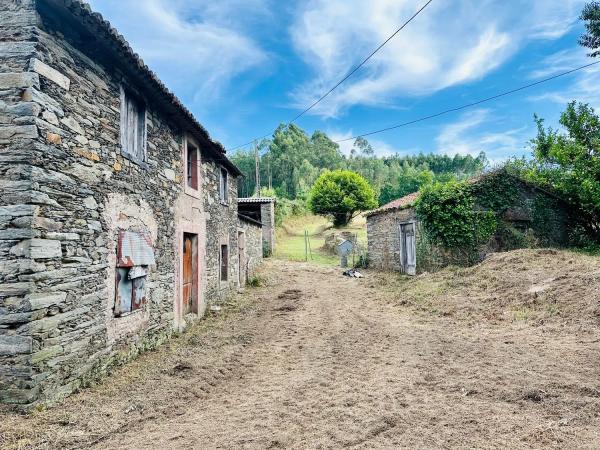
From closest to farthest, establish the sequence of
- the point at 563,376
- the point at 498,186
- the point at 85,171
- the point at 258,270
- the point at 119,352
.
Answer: the point at 563,376, the point at 85,171, the point at 119,352, the point at 498,186, the point at 258,270

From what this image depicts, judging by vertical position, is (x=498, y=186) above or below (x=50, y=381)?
above

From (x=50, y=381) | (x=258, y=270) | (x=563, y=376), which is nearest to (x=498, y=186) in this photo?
(x=563, y=376)

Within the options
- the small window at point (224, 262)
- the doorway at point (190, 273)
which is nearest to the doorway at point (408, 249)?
the small window at point (224, 262)

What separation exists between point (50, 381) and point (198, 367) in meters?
2.04

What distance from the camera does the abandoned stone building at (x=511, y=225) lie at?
12133mm

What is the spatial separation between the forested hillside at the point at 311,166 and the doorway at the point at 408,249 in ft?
92.1

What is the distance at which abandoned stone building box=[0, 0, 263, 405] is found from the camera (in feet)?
11.8

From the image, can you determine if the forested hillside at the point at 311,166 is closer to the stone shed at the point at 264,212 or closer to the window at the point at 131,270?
the stone shed at the point at 264,212

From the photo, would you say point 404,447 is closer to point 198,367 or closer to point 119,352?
point 198,367

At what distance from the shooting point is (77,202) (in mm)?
4324

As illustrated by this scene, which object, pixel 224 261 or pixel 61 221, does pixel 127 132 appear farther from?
pixel 224 261

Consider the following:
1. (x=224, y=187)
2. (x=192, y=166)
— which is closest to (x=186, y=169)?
(x=192, y=166)

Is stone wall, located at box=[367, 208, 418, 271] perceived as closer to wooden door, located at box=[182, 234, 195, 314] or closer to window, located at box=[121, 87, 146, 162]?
wooden door, located at box=[182, 234, 195, 314]

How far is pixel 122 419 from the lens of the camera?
365cm
